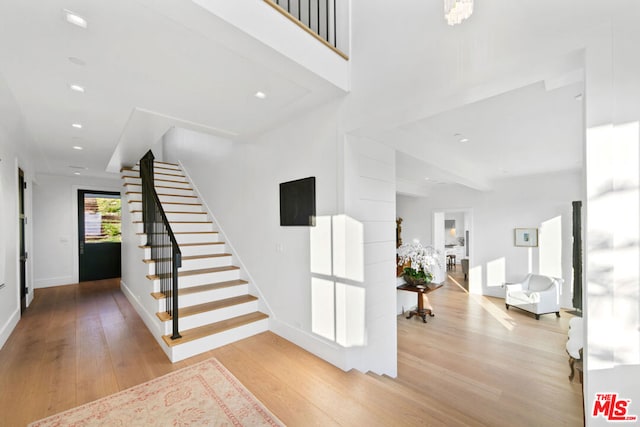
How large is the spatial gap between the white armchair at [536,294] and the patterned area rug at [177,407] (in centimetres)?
595

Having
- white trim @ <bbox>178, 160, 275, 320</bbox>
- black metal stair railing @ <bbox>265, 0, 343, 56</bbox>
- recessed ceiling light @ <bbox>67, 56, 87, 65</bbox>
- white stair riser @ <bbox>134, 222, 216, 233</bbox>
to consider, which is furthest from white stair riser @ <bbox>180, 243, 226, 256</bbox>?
black metal stair railing @ <bbox>265, 0, 343, 56</bbox>

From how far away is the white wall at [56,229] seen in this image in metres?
6.19

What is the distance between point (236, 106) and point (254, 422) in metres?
2.83

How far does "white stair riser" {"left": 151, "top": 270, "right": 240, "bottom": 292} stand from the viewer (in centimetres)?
368

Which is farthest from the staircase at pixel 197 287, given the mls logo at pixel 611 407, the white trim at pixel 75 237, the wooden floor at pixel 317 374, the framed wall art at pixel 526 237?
the framed wall art at pixel 526 237

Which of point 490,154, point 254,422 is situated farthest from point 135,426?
point 490,154

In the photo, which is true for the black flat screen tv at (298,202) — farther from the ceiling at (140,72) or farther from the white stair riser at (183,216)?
the white stair riser at (183,216)

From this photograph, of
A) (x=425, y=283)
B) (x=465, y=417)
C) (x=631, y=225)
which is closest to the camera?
(x=631, y=225)

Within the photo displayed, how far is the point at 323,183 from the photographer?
114 inches

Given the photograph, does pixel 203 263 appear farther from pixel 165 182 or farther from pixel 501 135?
pixel 501 135

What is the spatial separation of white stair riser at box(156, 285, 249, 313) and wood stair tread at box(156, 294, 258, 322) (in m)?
0.04

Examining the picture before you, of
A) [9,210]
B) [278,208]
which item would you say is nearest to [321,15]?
[278,208]

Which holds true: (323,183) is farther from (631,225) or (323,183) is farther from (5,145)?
(5,145)

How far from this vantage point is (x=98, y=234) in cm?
705
